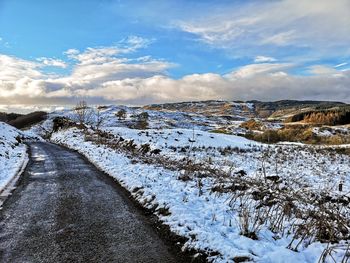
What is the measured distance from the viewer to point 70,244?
680 centimetres

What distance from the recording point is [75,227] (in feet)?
25.7

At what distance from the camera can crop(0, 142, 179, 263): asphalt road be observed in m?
6.31

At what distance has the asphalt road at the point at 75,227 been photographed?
631 cm

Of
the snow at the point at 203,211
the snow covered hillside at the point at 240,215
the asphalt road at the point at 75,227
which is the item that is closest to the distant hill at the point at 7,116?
the snow at the point at 203,211

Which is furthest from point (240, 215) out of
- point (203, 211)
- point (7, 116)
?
point (7, 116)

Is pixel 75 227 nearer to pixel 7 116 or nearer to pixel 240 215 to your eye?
pixel 240 215

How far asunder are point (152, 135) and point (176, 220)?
27302 millimetres

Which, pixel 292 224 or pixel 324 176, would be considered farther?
pixel 324 176

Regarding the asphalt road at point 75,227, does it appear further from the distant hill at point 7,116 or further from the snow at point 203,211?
the distant hill at point 7,116

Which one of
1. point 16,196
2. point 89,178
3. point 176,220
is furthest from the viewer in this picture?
point 89,178

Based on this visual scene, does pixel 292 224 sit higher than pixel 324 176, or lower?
higher

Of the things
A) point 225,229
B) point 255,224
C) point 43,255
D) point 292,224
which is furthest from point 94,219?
point 292,224

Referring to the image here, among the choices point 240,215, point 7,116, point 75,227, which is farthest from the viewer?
point 7,116

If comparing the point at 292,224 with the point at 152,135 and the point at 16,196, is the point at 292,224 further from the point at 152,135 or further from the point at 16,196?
the point at 152,135
